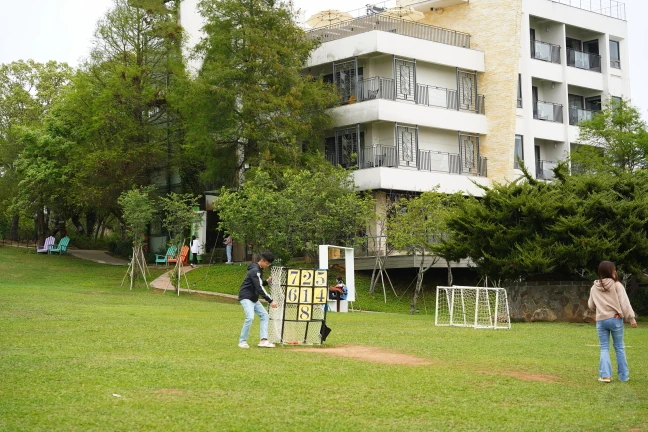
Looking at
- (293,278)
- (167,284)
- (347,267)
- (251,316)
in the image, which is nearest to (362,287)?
(347,267)

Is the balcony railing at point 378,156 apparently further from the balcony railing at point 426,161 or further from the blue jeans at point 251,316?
the blue jeans at point 251,316

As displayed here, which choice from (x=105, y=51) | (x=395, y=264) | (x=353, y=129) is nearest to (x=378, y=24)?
(x=353, y=129)

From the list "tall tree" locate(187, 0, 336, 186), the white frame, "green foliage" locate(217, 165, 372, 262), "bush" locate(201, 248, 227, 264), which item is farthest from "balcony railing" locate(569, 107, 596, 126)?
the white frame

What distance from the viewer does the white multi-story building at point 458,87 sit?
4688cm

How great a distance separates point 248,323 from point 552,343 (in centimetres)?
847

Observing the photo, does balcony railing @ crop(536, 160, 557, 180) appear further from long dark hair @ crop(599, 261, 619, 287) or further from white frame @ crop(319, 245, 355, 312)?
long dark hair @ crop(599, 261, 619, 287)

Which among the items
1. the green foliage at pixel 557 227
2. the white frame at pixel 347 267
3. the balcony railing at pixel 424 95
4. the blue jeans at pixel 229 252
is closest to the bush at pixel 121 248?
the blue jeans at pixel 229 252

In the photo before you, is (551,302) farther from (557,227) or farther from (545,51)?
(545,51)

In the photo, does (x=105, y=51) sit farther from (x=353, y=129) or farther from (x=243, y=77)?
(x=353, y=129)

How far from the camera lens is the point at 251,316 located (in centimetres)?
1783

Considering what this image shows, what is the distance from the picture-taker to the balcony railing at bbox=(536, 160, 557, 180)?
53.8 meters

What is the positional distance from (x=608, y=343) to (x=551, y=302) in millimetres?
18462

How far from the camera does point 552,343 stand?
22625mm

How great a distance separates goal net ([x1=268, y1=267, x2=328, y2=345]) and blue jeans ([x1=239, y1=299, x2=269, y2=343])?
1.75ft
